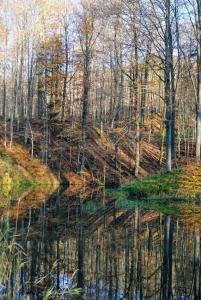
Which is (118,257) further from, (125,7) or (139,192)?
(125,7)

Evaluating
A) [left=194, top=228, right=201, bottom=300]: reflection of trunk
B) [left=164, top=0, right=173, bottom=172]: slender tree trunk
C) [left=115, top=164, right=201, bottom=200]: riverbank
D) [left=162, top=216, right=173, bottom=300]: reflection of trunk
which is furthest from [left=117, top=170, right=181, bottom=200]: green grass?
[left=194, top=228, right=201, bottom=300]: reflection of trunk

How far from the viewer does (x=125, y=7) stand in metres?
23.4

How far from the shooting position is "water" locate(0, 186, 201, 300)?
6.21 meters

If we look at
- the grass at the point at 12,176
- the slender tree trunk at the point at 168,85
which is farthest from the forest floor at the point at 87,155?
the slender tree trunk at the point at 168,85

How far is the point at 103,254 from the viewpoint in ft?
28.1

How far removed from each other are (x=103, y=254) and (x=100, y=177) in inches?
924

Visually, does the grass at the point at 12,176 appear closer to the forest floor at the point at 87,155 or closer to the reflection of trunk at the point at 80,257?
the forest floor at the point at 87,155

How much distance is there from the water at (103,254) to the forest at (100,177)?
30 mm

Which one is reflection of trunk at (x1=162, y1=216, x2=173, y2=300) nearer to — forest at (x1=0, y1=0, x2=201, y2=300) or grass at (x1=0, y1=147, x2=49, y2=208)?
forest at (x1=0, y1=0, x2=201, y2=300)

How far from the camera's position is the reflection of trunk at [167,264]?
643 centimetres

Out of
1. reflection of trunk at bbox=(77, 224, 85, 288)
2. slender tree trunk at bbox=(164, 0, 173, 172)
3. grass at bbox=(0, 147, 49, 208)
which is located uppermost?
slender tree trunk at bbox=(164, 0, 173, 172)

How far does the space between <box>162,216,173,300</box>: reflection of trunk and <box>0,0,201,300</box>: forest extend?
25mm

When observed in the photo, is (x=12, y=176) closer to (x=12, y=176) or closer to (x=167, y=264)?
(x=12, y=176)

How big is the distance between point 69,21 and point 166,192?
21.8 metres
